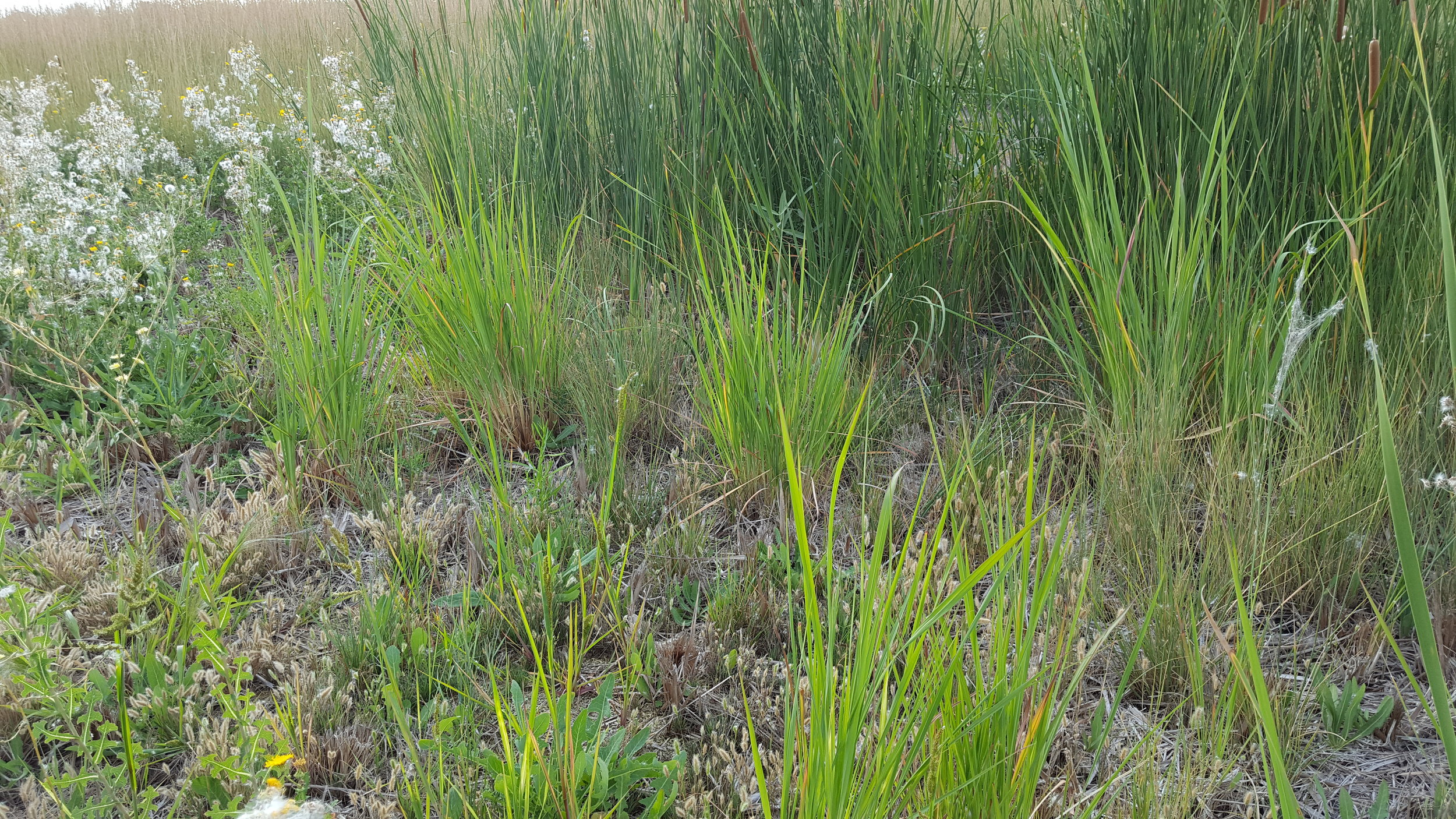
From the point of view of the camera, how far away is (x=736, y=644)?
1.66 m

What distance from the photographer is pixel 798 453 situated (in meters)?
1.86

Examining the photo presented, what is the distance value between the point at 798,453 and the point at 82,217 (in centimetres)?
361

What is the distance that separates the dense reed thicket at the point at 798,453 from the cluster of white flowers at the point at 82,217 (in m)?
0.05

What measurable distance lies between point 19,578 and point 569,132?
2.11 m

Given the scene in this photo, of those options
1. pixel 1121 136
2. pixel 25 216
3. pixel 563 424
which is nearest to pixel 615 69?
pixel 563 424

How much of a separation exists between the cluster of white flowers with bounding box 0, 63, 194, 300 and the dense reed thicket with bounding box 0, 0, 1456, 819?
0.05 metres

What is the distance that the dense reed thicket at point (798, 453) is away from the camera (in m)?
1.23

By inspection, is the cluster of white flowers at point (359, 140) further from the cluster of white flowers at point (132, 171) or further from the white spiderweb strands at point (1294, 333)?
the white spiderweb strands at point (1294, 333)

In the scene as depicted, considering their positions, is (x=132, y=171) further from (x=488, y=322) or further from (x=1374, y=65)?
(x=1374, y=65)

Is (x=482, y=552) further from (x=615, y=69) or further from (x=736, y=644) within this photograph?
(x=615, y=69)

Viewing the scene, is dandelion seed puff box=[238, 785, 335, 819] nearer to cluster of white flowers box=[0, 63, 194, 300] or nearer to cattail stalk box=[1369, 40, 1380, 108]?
cattail stalk box=[1369, 40, 1380, 108]

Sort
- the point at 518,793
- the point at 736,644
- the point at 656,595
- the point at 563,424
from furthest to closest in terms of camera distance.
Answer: the point at 563,424
the point at 656,595
the point at 736,644
the point at 518,793

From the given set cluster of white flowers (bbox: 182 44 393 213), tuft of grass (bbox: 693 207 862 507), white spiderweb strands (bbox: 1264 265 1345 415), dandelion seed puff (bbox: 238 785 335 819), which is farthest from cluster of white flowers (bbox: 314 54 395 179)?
white spiderweb strands (bbox: 1264 265 1345 415)

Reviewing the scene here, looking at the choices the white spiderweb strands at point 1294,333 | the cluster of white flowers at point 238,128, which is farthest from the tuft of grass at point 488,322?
the white spiderweb strands at point 1294,333
